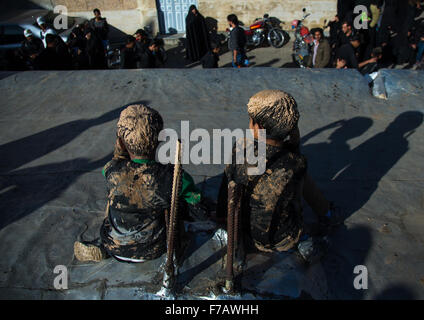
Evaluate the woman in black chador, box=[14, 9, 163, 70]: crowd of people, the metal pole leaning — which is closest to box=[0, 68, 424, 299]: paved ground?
the metal pole leaning

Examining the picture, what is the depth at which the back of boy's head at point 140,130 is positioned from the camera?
1782mm

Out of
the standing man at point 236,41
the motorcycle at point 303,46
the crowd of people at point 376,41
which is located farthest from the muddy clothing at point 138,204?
the motorcycle at point 303,46

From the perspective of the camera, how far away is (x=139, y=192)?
72.9 inches

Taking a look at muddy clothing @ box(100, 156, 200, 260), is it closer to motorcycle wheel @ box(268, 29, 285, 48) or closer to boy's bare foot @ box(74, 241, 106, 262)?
boy's bare foot @ box(74, 241, 106, 262)

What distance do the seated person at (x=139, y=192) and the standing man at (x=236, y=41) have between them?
525 cm

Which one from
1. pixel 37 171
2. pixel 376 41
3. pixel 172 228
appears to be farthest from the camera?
pixel 376 41

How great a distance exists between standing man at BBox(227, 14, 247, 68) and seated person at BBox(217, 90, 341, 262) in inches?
202

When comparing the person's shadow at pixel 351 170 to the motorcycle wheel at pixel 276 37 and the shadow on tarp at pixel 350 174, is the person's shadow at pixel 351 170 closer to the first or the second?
the shadow on tarp at pixel 350 174

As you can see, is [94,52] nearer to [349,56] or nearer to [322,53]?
[322,53]

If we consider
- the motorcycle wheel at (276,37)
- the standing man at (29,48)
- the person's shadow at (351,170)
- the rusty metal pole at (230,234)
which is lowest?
the person's shadow at (351,170)

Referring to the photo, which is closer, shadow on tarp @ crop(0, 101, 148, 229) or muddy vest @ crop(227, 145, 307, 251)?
muddy vest @ crop(227, 145, 307, 251)

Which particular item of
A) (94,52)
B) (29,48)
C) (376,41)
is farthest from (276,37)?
(29,48)

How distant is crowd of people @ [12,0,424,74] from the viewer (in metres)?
5.86

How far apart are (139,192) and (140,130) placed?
35 centimetres
